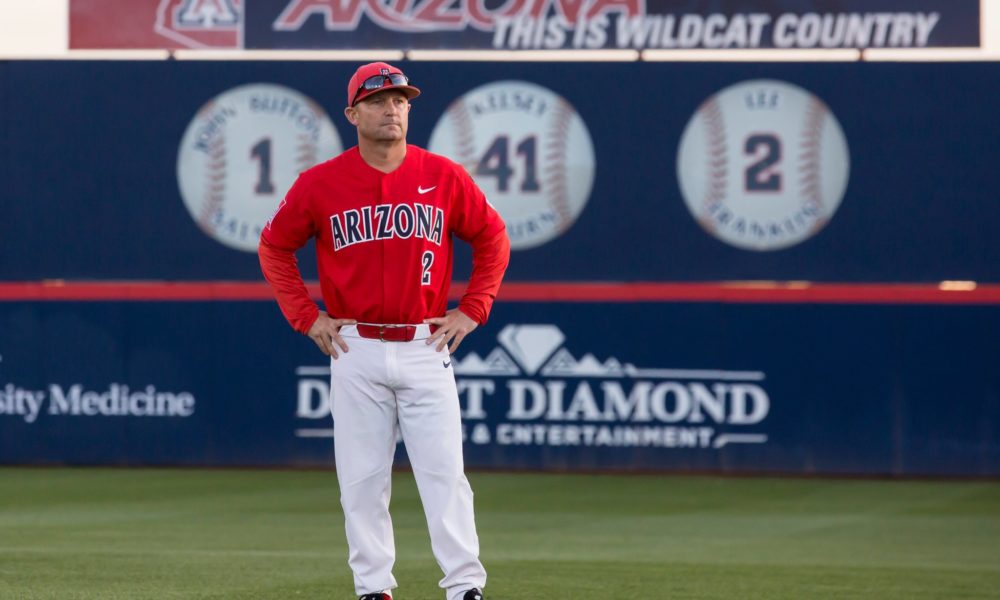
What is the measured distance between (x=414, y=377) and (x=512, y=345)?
224 inches

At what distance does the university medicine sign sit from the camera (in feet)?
34.8

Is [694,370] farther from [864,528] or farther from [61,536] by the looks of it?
[61,536]

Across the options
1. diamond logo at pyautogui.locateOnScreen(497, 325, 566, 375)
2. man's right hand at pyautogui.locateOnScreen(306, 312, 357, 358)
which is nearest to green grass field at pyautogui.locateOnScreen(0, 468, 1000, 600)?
diamond logo at pyautogui.locateOnScreen(497, 325, 566, 375)

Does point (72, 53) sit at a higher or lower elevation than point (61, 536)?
higher

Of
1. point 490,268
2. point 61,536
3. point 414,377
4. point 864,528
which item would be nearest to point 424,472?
point 414,377

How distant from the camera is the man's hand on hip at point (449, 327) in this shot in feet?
16.8

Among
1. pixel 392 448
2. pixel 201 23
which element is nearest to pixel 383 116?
pixel 392 448

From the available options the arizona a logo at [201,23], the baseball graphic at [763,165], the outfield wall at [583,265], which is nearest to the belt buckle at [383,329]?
the outfield wall at [583,265]

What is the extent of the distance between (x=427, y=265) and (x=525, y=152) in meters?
5.80

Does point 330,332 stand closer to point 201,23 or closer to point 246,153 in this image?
point 246,153

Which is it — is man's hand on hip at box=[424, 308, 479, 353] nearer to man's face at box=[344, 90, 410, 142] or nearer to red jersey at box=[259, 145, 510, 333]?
red jersey at box=[259, 145, 510, 333]

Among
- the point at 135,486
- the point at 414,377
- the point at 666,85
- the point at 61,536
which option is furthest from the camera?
the point at 666,85

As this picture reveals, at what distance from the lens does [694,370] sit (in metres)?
10.6

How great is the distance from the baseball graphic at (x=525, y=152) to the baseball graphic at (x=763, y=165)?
2.47 feet
